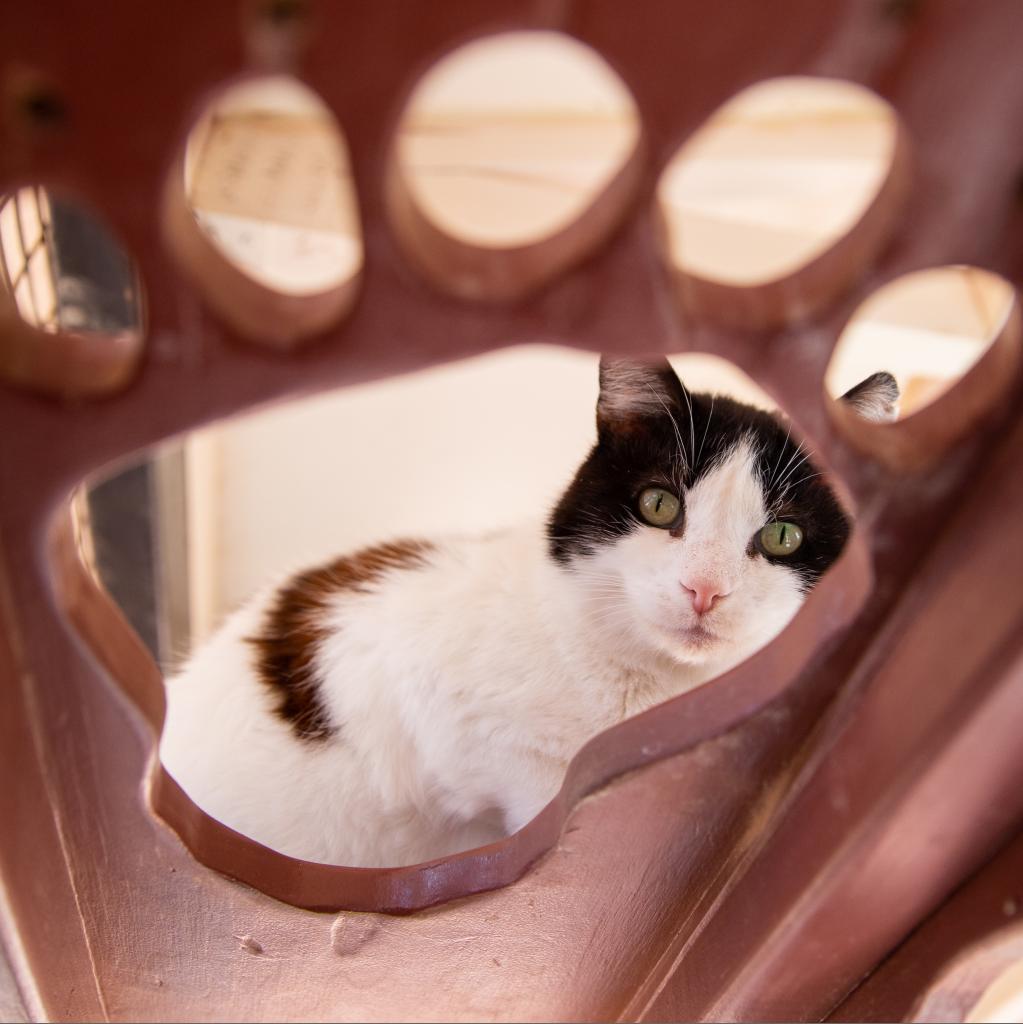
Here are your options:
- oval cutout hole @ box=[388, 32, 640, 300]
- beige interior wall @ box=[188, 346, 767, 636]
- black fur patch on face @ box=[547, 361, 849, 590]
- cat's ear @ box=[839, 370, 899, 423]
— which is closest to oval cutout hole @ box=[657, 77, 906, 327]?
oval cutout hole @ box=[388, 32, 640, 300]

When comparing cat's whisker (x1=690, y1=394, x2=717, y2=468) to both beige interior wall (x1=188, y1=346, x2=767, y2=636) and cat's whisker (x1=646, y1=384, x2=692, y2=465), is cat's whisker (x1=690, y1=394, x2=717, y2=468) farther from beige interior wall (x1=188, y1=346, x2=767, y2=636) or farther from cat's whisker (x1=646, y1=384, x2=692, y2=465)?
beige interior wall (x1=188, y1=346, x2=767, y2=636)

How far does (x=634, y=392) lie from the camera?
0.85 m

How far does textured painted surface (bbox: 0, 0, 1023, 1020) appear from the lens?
0.41 meters

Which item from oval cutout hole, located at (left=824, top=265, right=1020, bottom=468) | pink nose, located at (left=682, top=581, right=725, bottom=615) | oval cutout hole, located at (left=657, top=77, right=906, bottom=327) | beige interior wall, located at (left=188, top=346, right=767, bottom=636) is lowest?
beige interior wall, located at (left=188, top=346, right=767, bottom=636)

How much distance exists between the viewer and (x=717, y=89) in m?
0.41

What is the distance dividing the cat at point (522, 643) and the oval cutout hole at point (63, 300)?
0.38m

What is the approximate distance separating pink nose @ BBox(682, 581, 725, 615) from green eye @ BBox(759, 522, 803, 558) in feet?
0.20

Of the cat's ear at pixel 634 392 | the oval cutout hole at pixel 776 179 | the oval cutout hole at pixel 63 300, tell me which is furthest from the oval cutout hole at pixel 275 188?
the oval cutout hole at pixel 776 179

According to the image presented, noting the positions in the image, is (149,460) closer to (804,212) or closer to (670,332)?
(670,332)

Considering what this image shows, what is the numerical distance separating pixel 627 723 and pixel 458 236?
347mm

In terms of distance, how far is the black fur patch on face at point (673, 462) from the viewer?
80cm

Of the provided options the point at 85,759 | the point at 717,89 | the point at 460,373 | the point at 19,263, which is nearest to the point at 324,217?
the point at 460,373

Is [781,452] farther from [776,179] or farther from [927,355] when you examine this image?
[776,179]

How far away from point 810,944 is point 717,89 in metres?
0.50
